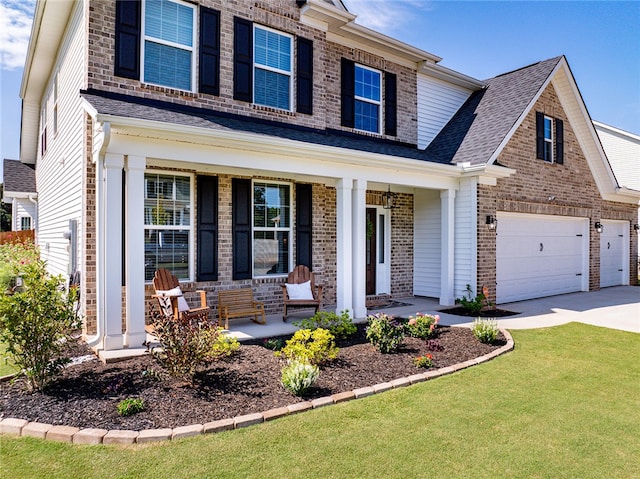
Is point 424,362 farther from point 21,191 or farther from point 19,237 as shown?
point 21,191

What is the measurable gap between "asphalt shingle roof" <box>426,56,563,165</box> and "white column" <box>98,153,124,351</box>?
7132 millimetres

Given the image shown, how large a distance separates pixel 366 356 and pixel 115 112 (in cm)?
492

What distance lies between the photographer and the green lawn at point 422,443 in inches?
120

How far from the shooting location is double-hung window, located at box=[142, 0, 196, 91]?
730 centimetres

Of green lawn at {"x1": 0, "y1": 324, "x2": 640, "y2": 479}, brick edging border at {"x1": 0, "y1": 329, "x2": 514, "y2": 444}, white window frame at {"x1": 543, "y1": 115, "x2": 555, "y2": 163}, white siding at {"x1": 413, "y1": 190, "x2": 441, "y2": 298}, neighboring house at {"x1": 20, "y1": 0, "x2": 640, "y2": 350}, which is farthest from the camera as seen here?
white window frame at {"x1": 543, "y1": 115, "x2": 555, "y2": 163}

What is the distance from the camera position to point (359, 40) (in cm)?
1022

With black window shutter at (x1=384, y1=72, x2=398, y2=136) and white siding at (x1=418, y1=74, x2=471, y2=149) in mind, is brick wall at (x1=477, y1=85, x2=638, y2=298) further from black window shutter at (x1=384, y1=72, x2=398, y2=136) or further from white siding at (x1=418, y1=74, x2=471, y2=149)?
black window shutter at (x1=384, y1=72, x2=398, y2=136)

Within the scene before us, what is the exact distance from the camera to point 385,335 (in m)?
6.03

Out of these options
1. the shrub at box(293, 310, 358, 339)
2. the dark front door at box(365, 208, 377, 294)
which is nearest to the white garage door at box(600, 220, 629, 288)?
the dark front door at box(365, 208, 377, 294)

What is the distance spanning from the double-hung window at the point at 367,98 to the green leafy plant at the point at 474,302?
4.71 meters

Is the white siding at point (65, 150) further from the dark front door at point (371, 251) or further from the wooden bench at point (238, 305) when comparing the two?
the dark front door at point (371, 251)

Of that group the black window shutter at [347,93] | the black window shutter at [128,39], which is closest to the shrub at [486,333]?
the black window shutter at [347,93]

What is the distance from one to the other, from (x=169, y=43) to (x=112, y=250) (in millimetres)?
4109

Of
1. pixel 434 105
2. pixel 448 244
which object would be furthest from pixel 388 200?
pixel 434 105
